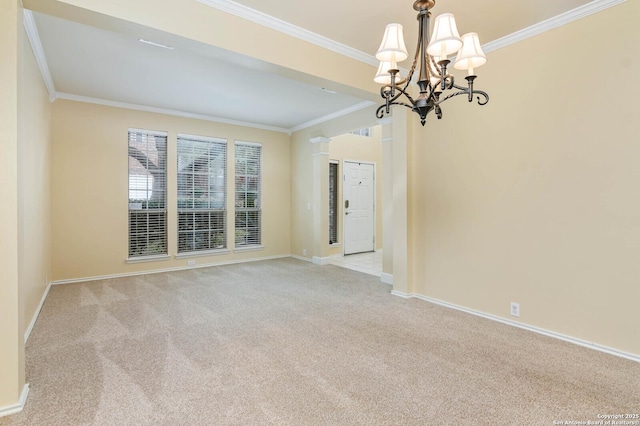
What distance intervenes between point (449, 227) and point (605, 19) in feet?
7.28

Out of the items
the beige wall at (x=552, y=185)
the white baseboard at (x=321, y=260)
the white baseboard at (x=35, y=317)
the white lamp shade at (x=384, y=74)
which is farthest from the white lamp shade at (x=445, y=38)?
the white baseboard at (x=321, y=260)

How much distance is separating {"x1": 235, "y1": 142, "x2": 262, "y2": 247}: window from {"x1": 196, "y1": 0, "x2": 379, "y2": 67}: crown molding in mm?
3659

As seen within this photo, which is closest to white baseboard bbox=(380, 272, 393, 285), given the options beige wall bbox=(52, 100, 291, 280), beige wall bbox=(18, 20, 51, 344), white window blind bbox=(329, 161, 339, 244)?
white window blind bbox=(329, 161, 339, 244)

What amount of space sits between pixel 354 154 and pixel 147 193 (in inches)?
171

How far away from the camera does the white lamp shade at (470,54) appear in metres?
1.95

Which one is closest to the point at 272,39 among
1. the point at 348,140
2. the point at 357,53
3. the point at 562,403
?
the point at 357,53

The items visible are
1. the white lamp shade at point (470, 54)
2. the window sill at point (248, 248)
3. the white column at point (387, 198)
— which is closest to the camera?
the white lamp shade at point (470, 54)

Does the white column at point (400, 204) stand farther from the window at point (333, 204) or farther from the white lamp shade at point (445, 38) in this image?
the window at point (333, 204)

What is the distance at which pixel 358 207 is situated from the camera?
7496 millimetres

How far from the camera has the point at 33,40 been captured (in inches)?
122

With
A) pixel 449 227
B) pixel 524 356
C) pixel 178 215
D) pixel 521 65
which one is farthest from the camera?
pixel 178 215

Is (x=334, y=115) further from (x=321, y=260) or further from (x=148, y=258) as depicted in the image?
(x=148, y=258)

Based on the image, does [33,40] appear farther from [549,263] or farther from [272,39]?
[549,263]

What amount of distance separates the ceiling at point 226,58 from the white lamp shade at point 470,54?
0.87 metres
